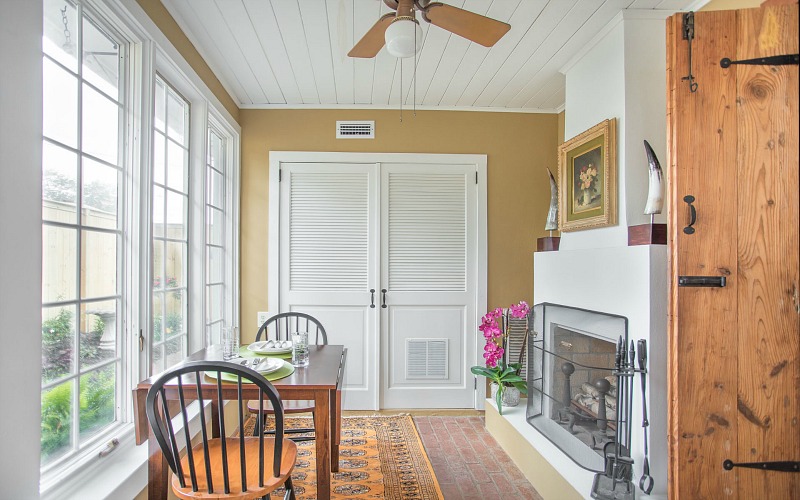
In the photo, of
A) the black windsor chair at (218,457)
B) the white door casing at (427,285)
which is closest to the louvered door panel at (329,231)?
the white door casing at (427,285)

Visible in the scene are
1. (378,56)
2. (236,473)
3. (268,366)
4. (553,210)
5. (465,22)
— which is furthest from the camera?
(553,210)

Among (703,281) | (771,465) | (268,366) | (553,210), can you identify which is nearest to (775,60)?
(703,281)

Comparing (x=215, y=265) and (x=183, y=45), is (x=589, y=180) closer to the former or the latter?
Result: (x=183, y=45)

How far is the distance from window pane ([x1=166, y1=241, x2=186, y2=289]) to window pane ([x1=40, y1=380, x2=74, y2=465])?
1014mm

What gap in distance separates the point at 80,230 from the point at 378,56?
203cm

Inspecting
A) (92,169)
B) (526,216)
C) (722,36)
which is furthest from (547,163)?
(92,169)

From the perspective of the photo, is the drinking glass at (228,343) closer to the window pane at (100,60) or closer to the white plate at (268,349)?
the white plate at (268,349)

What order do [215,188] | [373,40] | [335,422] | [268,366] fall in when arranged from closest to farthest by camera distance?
[373,40], [268,366], [335,422], [215,188]

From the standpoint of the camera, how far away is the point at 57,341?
5.41ft

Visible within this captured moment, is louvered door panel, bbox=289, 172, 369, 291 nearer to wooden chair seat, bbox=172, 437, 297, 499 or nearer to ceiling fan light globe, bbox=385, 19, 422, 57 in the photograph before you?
wooden chair seat, bbox=172, 437, 297, 499

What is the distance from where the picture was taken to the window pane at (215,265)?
341 cm

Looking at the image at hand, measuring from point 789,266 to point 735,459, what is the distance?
71 centimetres

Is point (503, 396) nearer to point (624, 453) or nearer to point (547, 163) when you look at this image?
point (624, 453)

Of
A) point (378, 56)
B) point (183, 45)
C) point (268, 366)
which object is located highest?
point (378, 56)
